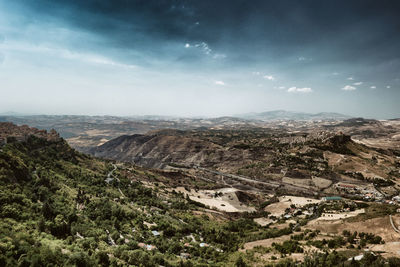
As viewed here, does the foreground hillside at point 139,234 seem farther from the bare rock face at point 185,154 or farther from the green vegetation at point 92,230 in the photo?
the bare rock face at point 185,154

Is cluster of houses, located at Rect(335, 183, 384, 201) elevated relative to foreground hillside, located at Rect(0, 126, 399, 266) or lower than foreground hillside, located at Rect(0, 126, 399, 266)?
lower

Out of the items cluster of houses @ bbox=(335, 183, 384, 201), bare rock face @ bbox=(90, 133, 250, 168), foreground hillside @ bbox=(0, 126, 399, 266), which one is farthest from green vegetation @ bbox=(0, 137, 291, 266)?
bare rock face @ bbox=(90, 133, 250, 168)

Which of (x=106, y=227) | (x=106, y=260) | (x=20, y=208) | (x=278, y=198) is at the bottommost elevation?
(x=278, y=198)

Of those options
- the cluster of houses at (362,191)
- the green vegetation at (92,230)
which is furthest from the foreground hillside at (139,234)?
the cluster of houses at (362,191)

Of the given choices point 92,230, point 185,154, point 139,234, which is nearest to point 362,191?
point 139,234

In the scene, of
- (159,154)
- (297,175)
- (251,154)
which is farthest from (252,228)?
(159,154)

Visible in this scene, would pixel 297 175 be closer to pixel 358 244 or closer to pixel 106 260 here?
pixel 358 244

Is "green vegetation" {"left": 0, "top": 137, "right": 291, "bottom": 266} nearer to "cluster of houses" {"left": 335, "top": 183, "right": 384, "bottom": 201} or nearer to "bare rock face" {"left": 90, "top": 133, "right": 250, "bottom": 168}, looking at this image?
"cluster of houses" {"left": 335, "top": 183, "right": 384, "bottom": 201}

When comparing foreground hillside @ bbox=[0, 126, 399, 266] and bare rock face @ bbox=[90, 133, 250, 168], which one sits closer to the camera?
foreground hillside @ bbox=[0, 126, 399, 266]

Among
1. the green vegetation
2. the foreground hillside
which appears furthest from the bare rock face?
the green vegetation

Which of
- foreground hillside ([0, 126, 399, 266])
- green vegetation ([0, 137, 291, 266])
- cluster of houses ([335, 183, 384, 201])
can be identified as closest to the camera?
green vegetation ([0, 137, 291, 266])

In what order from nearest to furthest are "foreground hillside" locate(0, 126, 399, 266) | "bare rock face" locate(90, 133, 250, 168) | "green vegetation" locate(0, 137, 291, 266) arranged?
"green vegetation" locate(0, 137, 291, 266)
"foreground hillside" locate(0, 126, 399, 266)
"bare rock face" locate(90, 133, 250, 168)
